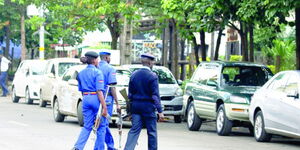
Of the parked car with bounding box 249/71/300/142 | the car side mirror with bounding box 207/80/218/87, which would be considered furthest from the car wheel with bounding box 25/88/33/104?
the parked car with bounding box 249/71/300/142

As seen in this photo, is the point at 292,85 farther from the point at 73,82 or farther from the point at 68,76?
the point at 68,76

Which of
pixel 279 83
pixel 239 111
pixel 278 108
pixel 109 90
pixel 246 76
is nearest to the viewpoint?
pixel 109 90

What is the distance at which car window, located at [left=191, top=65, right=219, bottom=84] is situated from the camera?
21.7 metres

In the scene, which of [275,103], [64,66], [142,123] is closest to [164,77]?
[64,66]

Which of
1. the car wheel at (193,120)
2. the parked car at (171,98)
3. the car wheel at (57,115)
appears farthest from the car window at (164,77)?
the car wheel at (57,115)

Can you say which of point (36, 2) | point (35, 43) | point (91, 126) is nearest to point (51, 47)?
point (35, 43)

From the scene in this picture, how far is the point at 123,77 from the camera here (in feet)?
75.2

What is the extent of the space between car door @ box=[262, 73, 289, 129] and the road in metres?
0.48

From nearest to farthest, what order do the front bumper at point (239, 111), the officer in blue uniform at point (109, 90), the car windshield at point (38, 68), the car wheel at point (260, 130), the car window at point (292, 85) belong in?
1. the officer in blue uniform at point (109, 90)
2. the car window at point (292, 85)
3. the car wheel at point (260, 130)
4. the front bumper at point (239, 111)
5. the car windshield at point (38, 68)

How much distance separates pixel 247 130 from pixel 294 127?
6.52 metres

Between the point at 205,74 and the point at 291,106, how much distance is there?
5.14 metres

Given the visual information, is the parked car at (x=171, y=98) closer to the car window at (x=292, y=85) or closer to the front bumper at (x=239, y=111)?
the front bumper at (x=239, y=111)

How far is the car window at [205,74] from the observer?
21719 millimetres

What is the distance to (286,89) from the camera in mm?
18016
